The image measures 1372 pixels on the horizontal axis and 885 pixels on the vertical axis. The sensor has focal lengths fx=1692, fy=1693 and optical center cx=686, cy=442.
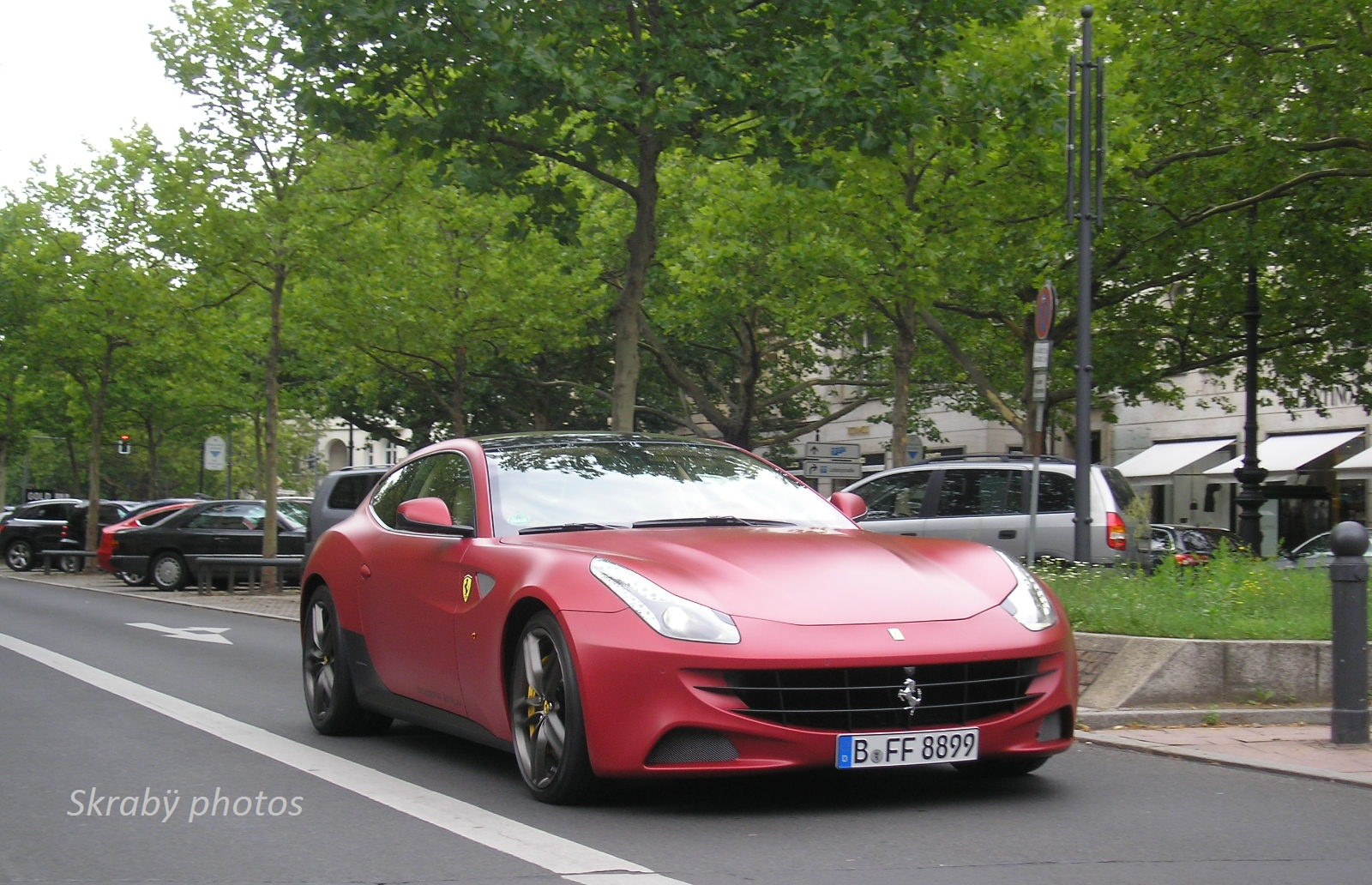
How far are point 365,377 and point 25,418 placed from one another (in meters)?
18.2

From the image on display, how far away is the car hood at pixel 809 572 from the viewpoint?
577cm

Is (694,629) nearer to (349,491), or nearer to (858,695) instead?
(858,695)

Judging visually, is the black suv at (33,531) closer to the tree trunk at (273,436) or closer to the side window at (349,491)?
the tree trunk at (273,436)

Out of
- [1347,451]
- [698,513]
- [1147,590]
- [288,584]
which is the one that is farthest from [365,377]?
[698,513]

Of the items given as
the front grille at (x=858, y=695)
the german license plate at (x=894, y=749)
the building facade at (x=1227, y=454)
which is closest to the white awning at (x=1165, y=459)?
the building facade at (x=1227, y=454)

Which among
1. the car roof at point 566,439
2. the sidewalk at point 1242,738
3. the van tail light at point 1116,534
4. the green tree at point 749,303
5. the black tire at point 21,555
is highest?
the green tree at point 749,303

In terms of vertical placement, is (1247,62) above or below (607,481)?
above

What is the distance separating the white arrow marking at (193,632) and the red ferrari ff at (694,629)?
28.6 ft

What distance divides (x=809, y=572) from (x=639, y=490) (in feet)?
4.16

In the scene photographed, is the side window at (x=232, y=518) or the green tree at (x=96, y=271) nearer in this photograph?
the side window at (x=232, y=518)

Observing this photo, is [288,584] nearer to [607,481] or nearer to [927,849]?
[607,481]

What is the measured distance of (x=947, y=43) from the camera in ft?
56.7

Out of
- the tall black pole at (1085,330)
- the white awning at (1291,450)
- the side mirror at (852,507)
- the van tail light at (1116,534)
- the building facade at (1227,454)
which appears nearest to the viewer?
the side mirror at (852,507)

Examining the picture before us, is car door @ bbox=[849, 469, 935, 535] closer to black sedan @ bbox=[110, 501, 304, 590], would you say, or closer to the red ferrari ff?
the red ferrari ff
